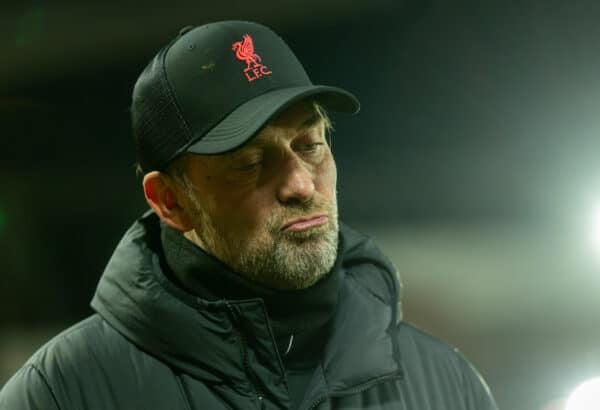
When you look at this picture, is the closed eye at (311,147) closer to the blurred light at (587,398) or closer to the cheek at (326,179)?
the cheek at (326,179)

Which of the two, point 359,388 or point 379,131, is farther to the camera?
point 379,131

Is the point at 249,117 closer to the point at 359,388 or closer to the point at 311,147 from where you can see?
the point at 311,147

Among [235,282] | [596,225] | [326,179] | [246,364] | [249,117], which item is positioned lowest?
[596,225]

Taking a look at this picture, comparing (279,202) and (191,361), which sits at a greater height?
(279,202)

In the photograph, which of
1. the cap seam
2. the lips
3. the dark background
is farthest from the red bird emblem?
the dark background

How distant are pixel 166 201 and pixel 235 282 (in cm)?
20

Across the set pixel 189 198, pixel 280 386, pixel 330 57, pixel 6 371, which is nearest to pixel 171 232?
pixel 189 198

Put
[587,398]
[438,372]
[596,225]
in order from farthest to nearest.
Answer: [596,225], [587,398], [438,372]

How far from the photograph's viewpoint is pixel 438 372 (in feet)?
4.31

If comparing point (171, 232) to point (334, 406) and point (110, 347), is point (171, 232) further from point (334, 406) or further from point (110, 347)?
point (334, 406)

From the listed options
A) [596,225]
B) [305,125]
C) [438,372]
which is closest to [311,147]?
[305,125]

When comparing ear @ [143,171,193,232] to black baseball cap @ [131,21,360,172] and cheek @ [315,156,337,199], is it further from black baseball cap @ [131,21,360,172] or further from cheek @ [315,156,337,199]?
cheek @ [315,156,337,199]

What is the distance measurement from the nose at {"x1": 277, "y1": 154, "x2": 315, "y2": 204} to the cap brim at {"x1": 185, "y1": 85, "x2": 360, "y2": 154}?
7 cm

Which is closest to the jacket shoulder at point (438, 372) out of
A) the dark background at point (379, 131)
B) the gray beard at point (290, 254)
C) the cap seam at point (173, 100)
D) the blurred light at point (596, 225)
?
the gray beard at point (290, 254)
